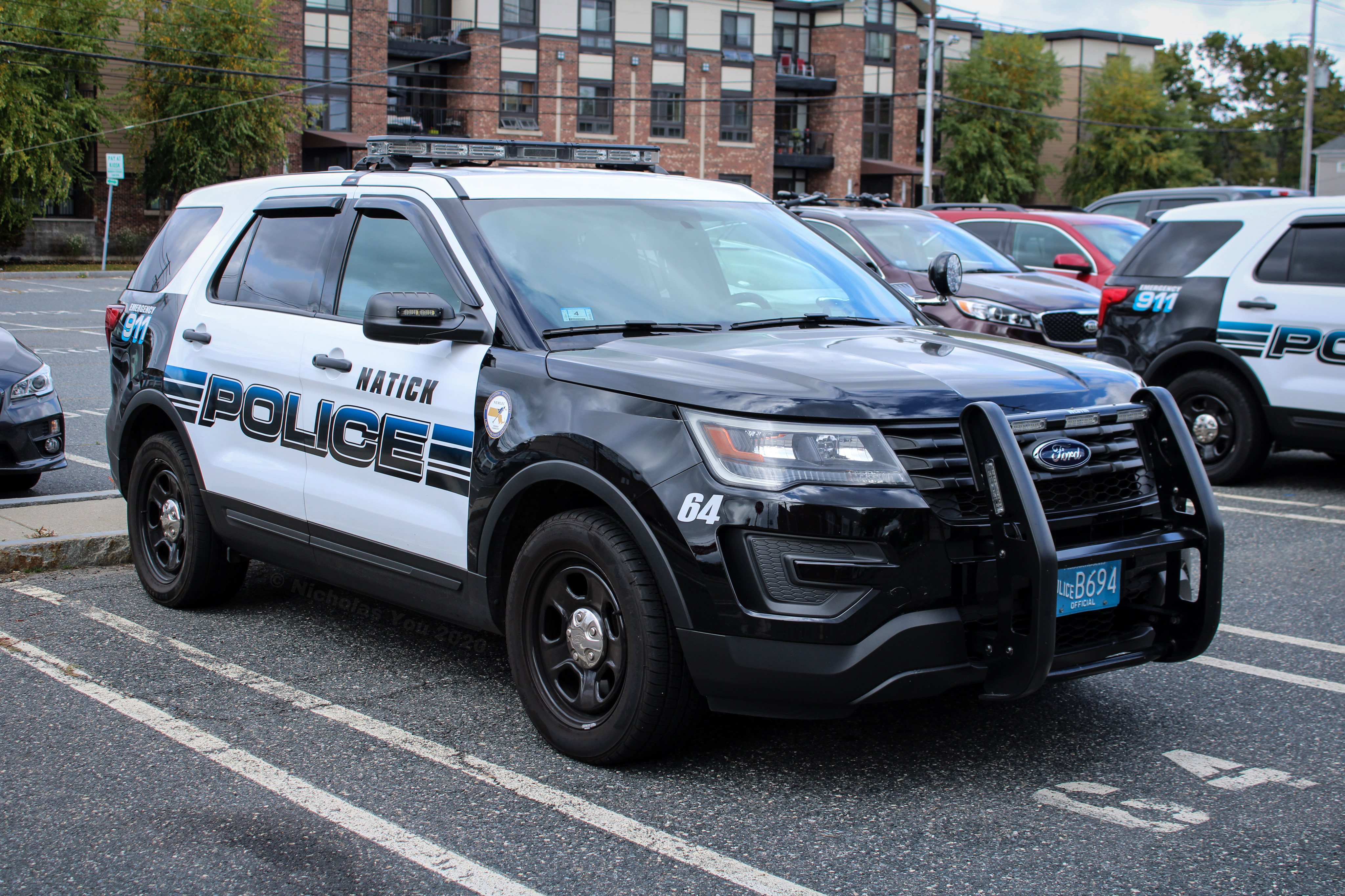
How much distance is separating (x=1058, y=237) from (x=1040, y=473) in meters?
11.7

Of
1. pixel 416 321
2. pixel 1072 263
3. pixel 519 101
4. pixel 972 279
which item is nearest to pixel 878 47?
pixel 519 101

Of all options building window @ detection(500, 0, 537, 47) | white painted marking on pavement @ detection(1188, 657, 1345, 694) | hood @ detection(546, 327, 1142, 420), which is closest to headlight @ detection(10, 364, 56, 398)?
hood @ detection(546, 327, 1142, 420)

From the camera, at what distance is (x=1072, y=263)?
41.1ft

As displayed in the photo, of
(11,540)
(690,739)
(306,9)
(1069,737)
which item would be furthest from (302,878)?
(306,9)

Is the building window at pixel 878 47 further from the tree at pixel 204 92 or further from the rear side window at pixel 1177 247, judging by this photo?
the rear side window at pixel 1177 247

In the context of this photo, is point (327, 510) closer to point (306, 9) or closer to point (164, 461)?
point (164, 461)

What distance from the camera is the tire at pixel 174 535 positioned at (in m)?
5.88

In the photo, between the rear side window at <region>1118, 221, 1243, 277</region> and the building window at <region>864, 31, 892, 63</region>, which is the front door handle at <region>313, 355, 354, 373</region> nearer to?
the rear side window at <region>1118, 221, 1243, 277</region>

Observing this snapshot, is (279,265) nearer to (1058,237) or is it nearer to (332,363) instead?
(332,363)

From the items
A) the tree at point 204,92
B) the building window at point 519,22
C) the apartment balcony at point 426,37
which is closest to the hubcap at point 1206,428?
the tree at point 204,92

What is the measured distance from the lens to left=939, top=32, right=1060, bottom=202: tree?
Result: 66.6 m

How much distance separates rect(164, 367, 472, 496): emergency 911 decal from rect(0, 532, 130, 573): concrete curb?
1.36 m

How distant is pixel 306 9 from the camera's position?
50.7 m

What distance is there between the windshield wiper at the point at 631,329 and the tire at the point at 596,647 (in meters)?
→ 0.66
